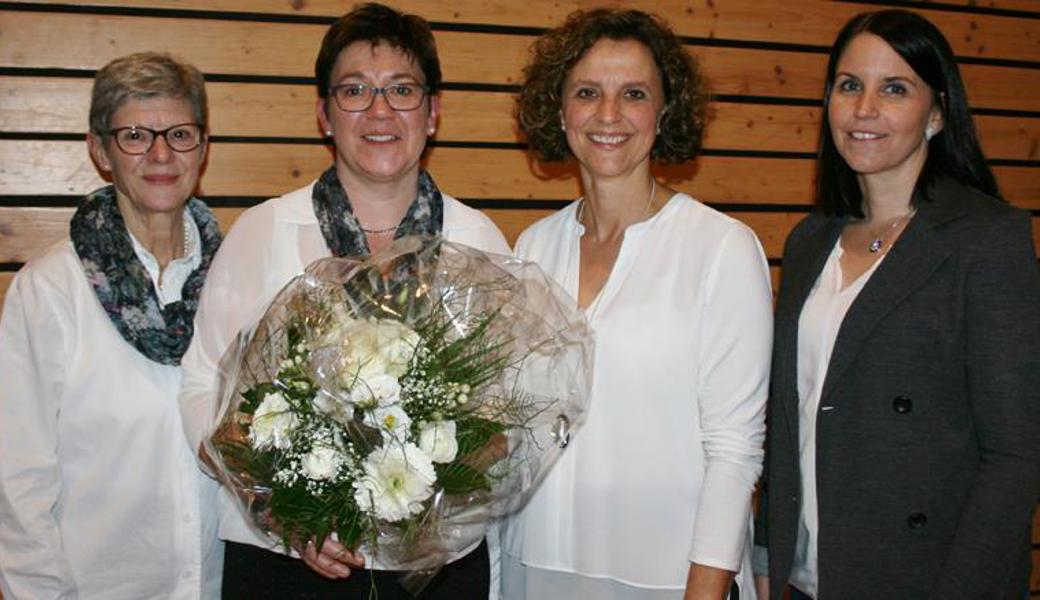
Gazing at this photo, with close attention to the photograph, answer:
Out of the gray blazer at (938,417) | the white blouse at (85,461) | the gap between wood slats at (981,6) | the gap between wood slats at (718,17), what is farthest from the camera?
the gap between wood slats at (981,6)

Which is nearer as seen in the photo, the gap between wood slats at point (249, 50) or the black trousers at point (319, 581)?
the black trousers at point (319, 581)

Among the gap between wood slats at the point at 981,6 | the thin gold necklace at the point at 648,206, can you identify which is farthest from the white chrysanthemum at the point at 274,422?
the gap between wood slats at the point at 981,6

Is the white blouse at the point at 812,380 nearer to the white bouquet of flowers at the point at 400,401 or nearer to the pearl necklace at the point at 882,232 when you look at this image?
the pearl necklace at the point at 882,232

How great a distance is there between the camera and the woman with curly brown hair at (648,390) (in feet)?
7.39

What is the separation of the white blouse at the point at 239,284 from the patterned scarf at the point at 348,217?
1.1 inches

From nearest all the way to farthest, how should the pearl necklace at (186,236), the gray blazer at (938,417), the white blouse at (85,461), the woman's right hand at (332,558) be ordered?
the woman's right hand at (332,558)
the gray blazer at (938,417)
the white blouse at (85,461)
the pearl necklace at (186,236)

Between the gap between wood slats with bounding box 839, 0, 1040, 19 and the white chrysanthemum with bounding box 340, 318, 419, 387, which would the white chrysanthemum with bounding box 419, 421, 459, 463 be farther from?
the gap between wood slats with bounding box 839, 0, 1040, 19

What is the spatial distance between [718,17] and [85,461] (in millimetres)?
3225

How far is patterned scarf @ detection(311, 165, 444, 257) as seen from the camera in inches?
96.1

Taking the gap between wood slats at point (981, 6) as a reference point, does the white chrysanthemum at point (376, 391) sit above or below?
below

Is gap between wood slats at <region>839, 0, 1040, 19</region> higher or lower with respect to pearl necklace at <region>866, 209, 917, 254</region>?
higher

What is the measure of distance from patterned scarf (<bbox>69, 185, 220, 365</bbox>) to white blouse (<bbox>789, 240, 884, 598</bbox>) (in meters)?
1.61

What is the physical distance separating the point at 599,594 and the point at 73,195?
2.59 meters

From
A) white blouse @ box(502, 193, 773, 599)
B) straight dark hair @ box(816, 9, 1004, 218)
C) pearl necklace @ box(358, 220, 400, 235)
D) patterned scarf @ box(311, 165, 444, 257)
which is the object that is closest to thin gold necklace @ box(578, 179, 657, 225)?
white blouse @ box(502, 193, 773, 599)
